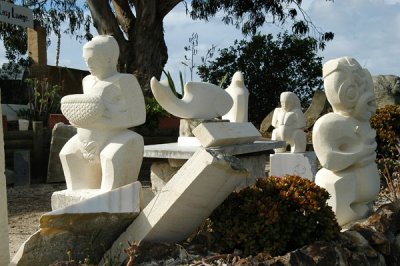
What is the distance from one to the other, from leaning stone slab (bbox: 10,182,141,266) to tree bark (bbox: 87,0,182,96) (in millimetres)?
10073

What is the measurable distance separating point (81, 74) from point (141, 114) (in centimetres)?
1285

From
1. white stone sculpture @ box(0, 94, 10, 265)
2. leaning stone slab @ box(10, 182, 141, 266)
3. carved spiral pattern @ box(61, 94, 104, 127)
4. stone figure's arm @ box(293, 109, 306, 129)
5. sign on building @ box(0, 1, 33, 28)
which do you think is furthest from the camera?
stone figure's arm @ box(293, 109, 306, 129)

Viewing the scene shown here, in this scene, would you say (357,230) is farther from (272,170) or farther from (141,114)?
(272,170)

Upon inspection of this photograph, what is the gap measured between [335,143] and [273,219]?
1435 millimetres

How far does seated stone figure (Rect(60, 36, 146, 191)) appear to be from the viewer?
14.0 feet

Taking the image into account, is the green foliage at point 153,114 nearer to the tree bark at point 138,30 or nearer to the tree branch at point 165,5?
the tree bark at point 138,30

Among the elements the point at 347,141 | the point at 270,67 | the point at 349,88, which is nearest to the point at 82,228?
the point at 347,141

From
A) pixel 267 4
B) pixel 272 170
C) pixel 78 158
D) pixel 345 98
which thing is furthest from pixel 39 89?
pixel 345 98

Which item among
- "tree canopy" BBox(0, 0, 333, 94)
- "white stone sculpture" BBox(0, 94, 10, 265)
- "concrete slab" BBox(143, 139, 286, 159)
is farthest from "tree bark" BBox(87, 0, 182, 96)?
"white stone sculpture" BBox(0, 94, 10, 265)

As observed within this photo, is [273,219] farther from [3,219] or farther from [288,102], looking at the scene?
[288,102]

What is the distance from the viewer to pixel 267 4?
16.7m

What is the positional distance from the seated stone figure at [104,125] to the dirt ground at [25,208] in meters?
1.13

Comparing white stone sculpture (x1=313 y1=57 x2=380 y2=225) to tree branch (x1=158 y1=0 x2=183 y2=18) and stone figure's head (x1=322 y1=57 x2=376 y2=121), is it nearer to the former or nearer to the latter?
stone figure's head (x1=322 y1=57 x2=376 y2=121)

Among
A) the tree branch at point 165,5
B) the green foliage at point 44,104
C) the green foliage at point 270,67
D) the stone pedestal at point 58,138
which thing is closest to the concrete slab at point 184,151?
the stone pedestal at point 58,138
